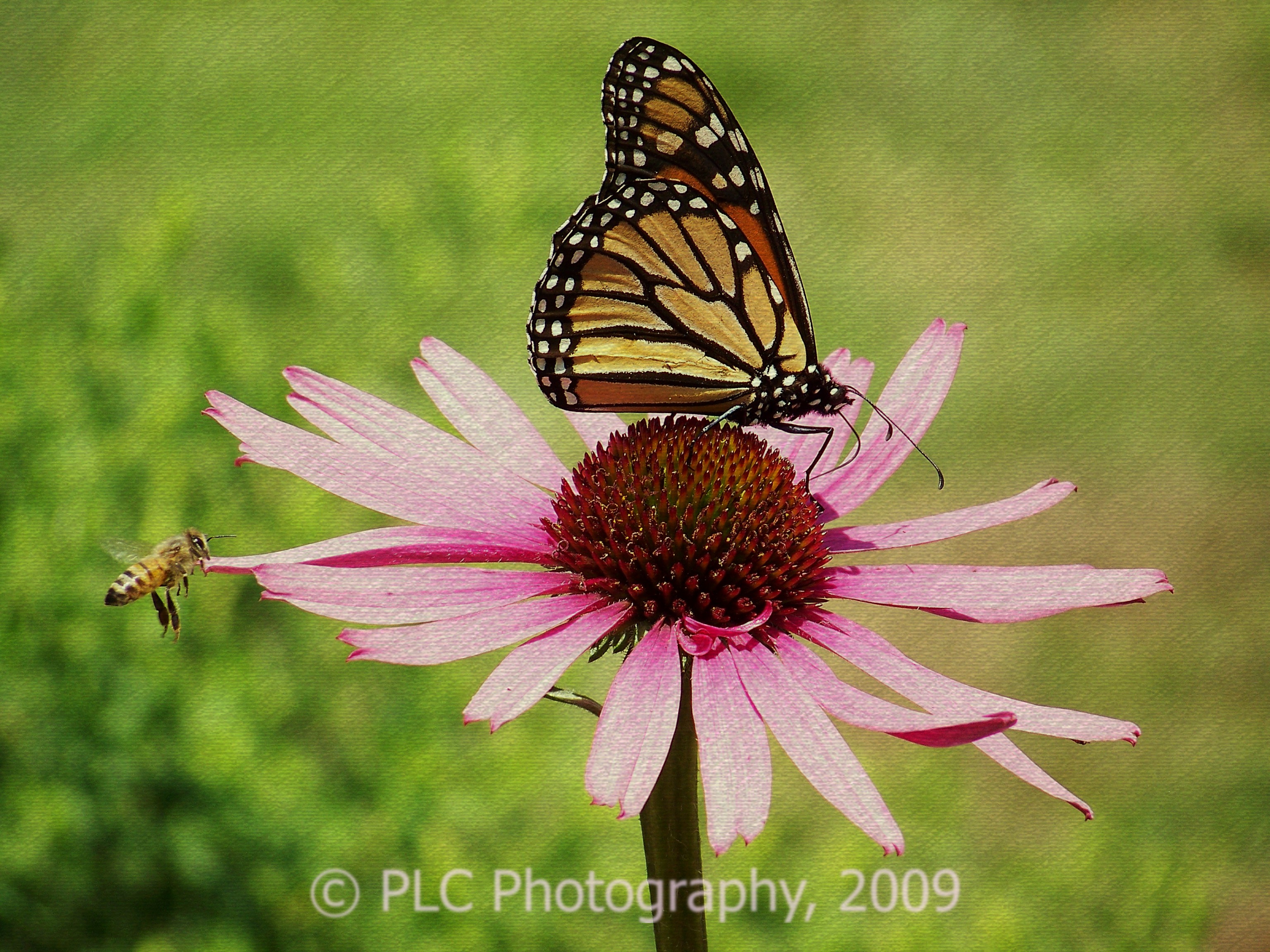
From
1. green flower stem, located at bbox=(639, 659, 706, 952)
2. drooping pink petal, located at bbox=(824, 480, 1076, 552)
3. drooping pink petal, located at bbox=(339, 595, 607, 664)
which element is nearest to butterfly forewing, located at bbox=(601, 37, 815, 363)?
drooping pink petal, located at bbox=(824, 480, 1076, 552)

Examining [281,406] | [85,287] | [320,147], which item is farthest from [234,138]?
[281,406]

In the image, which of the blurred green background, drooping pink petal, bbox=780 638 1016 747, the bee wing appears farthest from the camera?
the blurred green background

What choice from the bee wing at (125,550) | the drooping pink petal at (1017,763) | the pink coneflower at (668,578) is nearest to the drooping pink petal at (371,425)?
the pink coneflower at (668,578)

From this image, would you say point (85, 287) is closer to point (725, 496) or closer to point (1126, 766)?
point (725, 496)

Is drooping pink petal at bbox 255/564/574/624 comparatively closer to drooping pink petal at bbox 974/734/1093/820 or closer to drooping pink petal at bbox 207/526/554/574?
drooping pink petal at bbox 207/526/554/574

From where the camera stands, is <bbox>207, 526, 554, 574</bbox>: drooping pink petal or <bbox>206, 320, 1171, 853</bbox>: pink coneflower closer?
<bbox>206, 320, 1171, 853</bbox>: pink coneflower

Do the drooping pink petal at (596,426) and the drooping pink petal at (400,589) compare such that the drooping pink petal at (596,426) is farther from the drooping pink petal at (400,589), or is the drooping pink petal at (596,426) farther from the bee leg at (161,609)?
the bee leg at (161,609)

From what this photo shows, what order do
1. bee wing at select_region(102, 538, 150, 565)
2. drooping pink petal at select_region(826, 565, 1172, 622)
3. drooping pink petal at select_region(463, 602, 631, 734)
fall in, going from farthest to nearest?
bee wing at select_region(102, 538, 150, 565) → drooping pink petal at select_region(826, 565, 1172, 622) → drooping pink petal at select_region(463, 602, 631, 734)
